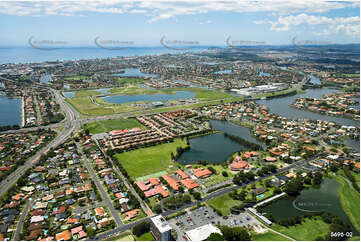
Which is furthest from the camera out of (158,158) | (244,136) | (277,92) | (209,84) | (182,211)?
(209,84)

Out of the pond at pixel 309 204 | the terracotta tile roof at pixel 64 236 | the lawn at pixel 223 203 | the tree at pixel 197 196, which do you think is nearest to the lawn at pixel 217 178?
the tree at pixel 197 196

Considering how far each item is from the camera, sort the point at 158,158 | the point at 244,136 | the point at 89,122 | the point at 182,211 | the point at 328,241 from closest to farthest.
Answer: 1. the point at 328,241
2. the point at 182,211
3. the point at 158,158
4. the point at 244,136
5. the point at 89,122

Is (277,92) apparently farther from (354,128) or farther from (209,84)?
(354,128)

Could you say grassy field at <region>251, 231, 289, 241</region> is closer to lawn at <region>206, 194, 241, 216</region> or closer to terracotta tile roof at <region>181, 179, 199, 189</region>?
lawn at <region>206, 194, 241, 216</region>

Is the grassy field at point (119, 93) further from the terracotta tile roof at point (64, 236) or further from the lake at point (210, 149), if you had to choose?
the terracotta tile roof at point (64, 236)

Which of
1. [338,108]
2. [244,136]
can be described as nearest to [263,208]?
[244,136]

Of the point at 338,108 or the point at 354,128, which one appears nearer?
the point at 354,128
